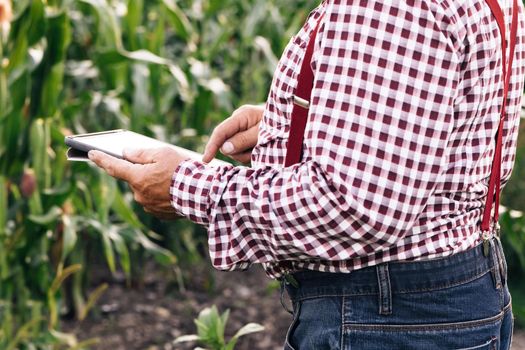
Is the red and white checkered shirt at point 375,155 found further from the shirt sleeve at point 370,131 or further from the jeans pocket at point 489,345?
the jeans pocket at point 489,345

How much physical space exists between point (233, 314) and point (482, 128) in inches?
92.9

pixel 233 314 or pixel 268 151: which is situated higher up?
pixel 268 151

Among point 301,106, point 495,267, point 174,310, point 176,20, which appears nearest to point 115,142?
point 301,106

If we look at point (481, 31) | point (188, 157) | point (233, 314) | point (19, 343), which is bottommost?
point (233, 314)

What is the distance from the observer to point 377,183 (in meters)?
1.15

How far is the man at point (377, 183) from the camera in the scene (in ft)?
3.72

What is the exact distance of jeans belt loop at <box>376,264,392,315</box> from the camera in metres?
1.25

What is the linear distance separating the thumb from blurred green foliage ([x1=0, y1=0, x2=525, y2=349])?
1106 mm

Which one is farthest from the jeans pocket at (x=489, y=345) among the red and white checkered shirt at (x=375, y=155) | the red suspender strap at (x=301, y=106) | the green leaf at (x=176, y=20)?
the green leaf at (x=176, y=20)

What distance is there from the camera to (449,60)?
44.3 inches

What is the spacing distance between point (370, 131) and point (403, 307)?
0.86 ft

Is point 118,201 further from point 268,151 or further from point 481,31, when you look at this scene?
point 481,31

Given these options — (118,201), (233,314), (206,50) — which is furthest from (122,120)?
(233,314)

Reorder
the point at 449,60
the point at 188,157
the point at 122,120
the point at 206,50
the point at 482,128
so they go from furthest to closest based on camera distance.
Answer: the point at 206,50 → the point at 122,120 → the point at 188,157 → the point at 482,128 → the point at 449,60
